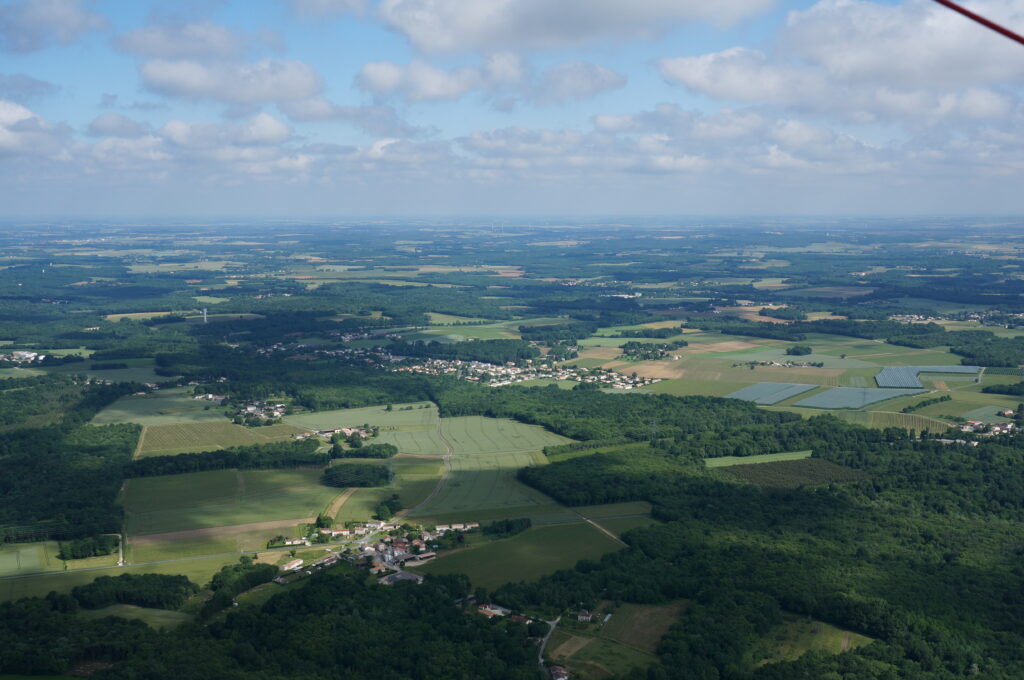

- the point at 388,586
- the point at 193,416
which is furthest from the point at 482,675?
the point at 193,416

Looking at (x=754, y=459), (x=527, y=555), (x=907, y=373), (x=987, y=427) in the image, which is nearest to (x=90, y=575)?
(x=527, y=555)

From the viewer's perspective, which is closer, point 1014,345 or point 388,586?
point 388,586

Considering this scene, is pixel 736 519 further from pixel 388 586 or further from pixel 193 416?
pixel 193 416

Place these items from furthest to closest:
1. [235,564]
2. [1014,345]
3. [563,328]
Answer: [563,328] < [1014,345] < [235,564]

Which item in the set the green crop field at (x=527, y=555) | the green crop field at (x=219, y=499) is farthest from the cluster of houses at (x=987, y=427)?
the green crop field at (x=219, y=499)

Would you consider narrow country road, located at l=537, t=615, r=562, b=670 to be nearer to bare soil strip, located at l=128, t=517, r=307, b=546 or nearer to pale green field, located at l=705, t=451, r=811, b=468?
bare soil strip, located at l=128, t=517, r=307, b=546

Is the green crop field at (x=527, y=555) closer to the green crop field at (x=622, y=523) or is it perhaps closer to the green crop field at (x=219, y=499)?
the green crop field at (x=622, y=523)

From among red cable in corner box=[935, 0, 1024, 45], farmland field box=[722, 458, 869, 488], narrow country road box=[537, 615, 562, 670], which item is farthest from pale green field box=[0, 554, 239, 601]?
red cable in corner box=[935, 0, 1024, 45]
